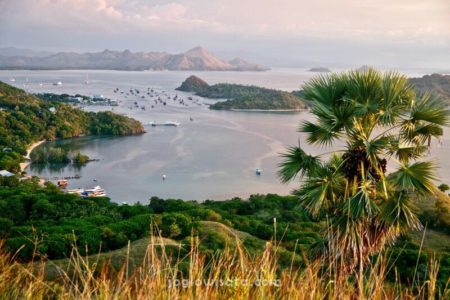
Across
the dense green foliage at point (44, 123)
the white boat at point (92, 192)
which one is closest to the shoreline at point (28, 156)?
the dense green foliage at point (44, 123)

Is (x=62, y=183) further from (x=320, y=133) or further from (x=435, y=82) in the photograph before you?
(x=435, y=82)

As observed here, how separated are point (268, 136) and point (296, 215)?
81.1 feet

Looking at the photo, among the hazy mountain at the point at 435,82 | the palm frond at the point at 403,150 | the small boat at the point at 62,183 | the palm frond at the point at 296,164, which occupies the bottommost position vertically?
the small boat at the point at 62,183

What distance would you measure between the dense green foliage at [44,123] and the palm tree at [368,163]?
29.0 m

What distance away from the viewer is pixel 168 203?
1523 cm

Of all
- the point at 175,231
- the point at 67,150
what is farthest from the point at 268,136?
the point at 175,231

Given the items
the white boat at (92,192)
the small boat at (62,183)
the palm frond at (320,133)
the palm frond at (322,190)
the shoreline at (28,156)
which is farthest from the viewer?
the shoreline at (28,156)

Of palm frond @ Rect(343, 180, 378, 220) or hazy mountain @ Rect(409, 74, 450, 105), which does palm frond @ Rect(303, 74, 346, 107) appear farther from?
hazy mountain @ Rect(409, 74, 450, 105)

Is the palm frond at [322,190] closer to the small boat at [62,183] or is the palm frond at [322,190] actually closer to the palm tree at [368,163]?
the palm tree at [368,163]

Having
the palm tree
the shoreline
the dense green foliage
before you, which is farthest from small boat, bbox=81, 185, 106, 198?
the palm tree

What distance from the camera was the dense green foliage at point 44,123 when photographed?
33281mm

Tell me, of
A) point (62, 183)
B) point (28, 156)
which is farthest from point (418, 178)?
point (28, 156)

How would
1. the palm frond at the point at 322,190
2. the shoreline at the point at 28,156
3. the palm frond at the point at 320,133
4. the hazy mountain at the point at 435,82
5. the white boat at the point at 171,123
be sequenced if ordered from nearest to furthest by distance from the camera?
the palm frond at the point at 322,190, the palm frond at the point at 320,133, the shoreline at the point at 28,156, the white boat at the point at 171,123, the hazy mountain at the point at 435,82

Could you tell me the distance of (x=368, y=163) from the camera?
4.24 meters
